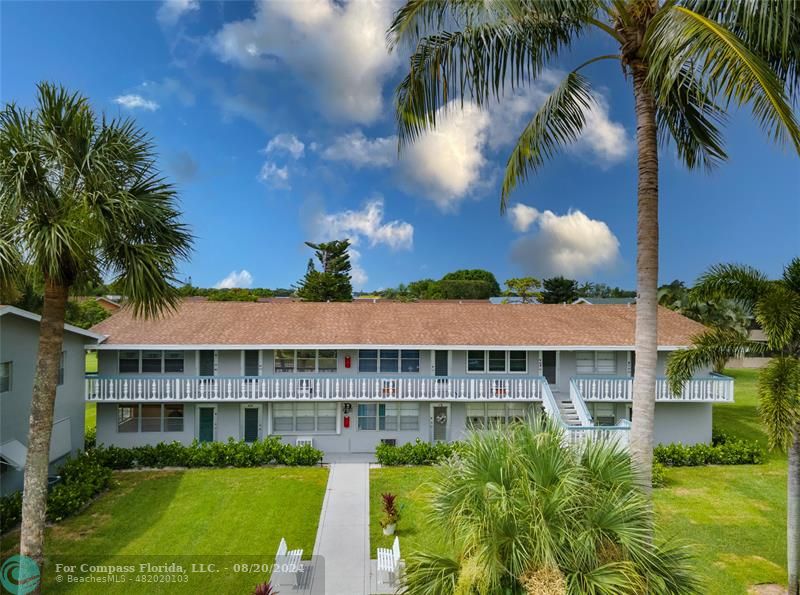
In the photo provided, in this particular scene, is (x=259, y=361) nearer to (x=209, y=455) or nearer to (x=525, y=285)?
(x=209, y=455)

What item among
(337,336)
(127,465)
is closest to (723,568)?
(337,336)

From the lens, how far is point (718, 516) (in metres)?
14.6

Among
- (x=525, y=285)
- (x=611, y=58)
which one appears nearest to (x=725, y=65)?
(x=611, y=58)

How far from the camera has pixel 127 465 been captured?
18.5 metres

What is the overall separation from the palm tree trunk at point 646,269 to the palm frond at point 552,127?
1582 millimetres

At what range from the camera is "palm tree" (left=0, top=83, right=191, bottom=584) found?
31.2ft

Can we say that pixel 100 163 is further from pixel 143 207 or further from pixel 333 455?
pixel 333 455

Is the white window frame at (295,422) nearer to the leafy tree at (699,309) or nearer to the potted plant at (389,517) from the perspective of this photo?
the potted plant at (389,517)

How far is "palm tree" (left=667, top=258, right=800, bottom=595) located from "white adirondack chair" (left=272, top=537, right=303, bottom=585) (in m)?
9.95

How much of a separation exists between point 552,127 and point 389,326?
1364cm

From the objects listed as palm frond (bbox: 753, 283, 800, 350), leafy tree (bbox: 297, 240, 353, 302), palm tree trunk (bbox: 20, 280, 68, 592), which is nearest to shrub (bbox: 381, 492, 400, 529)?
Answer: palm tree trunk (bbox: 20, 280, 68, 592)

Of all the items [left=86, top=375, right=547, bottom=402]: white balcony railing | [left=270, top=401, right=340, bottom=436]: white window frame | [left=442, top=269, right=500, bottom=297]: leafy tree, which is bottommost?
[left=270, top=401, right=340, bottom=436]: white window frame

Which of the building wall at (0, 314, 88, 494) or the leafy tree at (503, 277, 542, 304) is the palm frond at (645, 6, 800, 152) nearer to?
the building wall at (0, 314, 88, 494)

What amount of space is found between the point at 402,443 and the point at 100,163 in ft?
51.8
